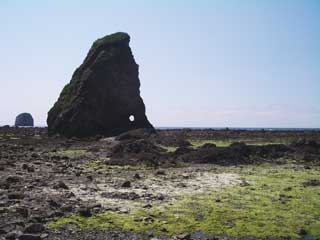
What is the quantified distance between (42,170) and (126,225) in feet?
50.3

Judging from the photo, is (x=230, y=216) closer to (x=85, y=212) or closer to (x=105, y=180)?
(x=85, y=212)

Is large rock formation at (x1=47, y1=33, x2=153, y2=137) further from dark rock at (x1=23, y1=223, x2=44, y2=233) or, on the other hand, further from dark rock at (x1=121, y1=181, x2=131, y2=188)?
dark rock at (x1=23, y1=223, x2=44, y2=233)

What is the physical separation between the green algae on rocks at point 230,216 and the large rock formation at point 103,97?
50452 mm

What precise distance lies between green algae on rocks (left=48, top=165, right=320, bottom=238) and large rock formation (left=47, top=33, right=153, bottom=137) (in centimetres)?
5045

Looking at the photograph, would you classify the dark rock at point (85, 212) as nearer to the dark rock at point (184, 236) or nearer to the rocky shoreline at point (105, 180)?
the rocky shoreline at point (105, 180)

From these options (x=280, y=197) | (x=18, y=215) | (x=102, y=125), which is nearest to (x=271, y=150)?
(x=280, y=197)

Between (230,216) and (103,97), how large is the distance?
192 ft

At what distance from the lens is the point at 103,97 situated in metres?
74.6

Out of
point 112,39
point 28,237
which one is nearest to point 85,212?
point 28,237

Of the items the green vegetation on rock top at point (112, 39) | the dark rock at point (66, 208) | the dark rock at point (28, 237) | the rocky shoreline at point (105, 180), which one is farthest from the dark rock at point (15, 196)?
the green vegetation on rock top at point (112, 39)

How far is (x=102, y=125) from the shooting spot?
238 feet

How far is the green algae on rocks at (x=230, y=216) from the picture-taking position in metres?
16.3

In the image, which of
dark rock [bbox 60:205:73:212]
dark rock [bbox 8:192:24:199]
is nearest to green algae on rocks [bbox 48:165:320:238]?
dark rock [bbox 60:205:73:212]

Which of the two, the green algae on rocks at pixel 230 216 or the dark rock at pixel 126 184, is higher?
the dark rock at pixel 126 184
